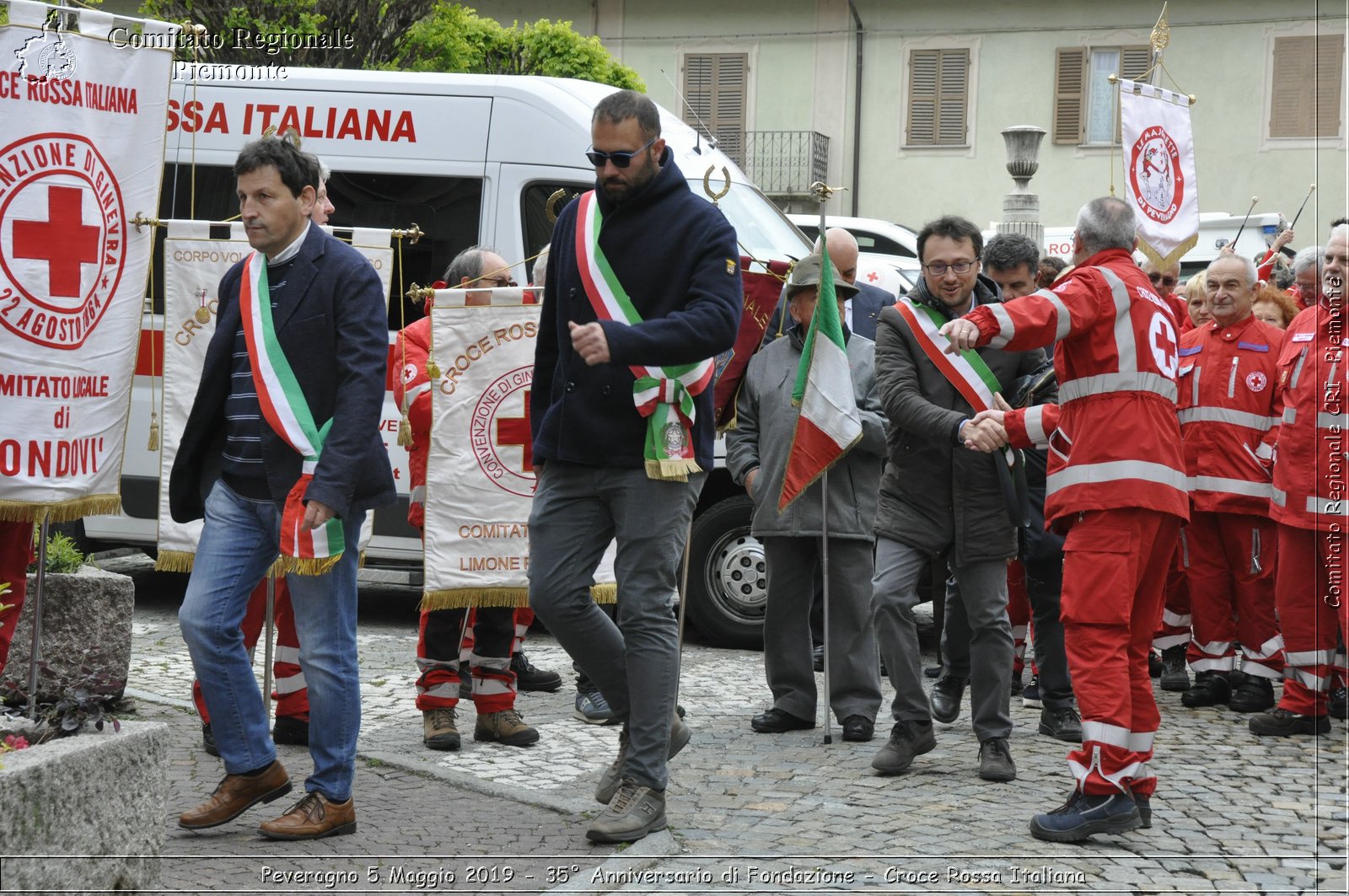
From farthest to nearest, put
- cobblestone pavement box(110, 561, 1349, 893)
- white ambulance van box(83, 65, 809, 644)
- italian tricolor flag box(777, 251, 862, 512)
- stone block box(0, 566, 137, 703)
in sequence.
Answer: white ambulance van box(83, 65, 809, 644) < italian tricolor flag box(777, 251, 862, 512) < stone block box(0, 566, 137, 703) < cobblestone pavement box(110, 561, 1349, 893)

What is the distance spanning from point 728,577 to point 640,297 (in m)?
4.05

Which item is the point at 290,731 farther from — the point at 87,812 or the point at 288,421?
the point at 87,812

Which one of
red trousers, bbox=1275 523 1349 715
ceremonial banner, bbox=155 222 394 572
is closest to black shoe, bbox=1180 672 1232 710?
red trousers, bbox=1275 523 1349 715

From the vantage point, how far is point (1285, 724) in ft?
22.9

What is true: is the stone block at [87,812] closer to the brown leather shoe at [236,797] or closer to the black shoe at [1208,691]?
the brown leather shoe at [236,797]

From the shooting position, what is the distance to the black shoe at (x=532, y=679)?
7641mm

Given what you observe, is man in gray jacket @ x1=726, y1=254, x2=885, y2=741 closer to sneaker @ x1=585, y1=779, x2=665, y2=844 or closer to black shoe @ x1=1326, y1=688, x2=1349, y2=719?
sneaker @ x1=585, y1=779, x2=665, y2=844

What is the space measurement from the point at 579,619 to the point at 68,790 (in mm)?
1686

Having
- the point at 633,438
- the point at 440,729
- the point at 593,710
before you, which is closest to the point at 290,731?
the point at 440,729

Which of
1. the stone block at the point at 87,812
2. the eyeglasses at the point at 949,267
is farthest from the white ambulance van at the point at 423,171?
the stone block at the point at 87,812

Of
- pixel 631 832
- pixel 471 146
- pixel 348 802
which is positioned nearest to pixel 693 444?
pixel 631 832

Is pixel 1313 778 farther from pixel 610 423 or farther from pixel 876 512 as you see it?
pixel 610 423

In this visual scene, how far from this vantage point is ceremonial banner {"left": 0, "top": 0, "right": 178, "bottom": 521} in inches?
205

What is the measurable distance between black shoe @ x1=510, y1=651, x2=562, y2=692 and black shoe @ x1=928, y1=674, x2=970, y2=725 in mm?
1846
